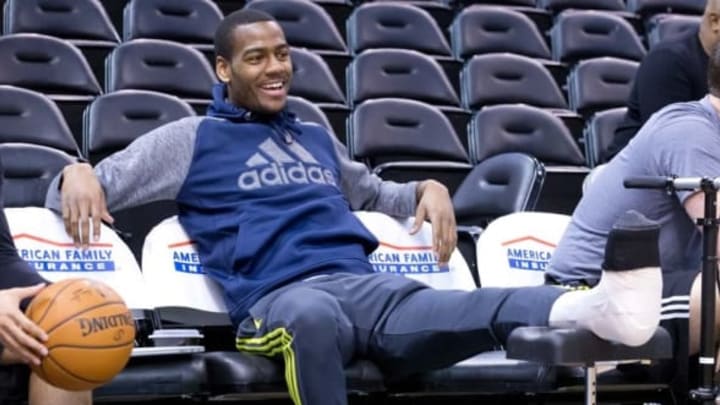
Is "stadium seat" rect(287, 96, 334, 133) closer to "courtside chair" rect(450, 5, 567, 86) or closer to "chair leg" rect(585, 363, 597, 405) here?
"courtside chair" rect(450, 5, 567, 86)

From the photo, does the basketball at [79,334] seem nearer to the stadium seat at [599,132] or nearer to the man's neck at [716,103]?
the man's neck at [716,103]

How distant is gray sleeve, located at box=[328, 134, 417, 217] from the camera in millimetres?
4090

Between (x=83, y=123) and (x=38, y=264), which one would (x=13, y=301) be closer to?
(x=38, y=264)

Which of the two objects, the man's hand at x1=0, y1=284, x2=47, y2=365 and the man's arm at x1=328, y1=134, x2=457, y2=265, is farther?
the man's arm at x1=328, y1=134, x2=457, y2=265

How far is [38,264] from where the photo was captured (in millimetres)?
3613

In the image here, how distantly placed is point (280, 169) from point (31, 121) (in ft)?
4.17

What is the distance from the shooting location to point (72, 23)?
596 centimetres

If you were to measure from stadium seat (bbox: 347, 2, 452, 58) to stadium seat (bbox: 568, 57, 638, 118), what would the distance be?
65 cm

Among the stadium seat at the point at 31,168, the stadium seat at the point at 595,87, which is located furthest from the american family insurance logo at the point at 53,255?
the stadium seat at the point at 595,87

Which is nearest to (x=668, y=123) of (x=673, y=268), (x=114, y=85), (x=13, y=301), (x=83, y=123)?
(x=673, y=268)

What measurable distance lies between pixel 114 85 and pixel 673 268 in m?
2.65

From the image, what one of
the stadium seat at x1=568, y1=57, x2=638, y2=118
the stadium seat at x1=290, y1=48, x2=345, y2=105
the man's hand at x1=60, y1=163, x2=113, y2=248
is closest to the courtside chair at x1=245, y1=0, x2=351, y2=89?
the stadium seat at x1=290, y1=48, x2=345, y2=105

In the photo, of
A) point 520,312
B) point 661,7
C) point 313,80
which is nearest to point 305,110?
point 313,80

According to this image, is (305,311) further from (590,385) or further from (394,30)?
(394,30)
